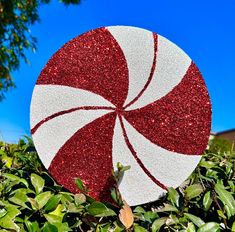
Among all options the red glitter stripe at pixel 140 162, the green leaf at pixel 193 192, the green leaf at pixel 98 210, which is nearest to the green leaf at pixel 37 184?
the green leaf at pixel 98 210

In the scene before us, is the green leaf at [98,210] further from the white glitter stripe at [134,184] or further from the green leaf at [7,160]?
the green leaf at [7,160]

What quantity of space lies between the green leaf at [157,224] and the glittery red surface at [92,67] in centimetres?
56

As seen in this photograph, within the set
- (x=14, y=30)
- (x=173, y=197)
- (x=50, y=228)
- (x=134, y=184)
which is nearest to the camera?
(x=50, y=228)

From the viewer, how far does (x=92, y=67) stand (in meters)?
1.83

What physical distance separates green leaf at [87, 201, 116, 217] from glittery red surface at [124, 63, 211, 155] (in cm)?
43

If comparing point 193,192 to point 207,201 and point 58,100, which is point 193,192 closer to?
point 207,201

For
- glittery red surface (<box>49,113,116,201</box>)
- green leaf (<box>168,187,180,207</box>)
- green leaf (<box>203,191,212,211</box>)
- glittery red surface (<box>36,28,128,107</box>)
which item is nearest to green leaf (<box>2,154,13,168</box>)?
glittery red surface (<box>49,113,116,201</box>)

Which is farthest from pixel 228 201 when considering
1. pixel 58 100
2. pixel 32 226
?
pixel 58 100

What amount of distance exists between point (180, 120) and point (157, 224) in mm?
495

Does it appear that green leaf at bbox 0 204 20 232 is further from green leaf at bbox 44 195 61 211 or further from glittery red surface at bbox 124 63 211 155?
glittery red surface at bbox 124 63 211 155

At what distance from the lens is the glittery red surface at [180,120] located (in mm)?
1783

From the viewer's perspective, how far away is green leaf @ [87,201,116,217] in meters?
1.45

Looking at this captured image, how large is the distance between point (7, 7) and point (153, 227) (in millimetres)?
11624

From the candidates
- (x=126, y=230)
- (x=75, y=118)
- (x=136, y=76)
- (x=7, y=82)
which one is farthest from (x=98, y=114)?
(x=7, y=82)
